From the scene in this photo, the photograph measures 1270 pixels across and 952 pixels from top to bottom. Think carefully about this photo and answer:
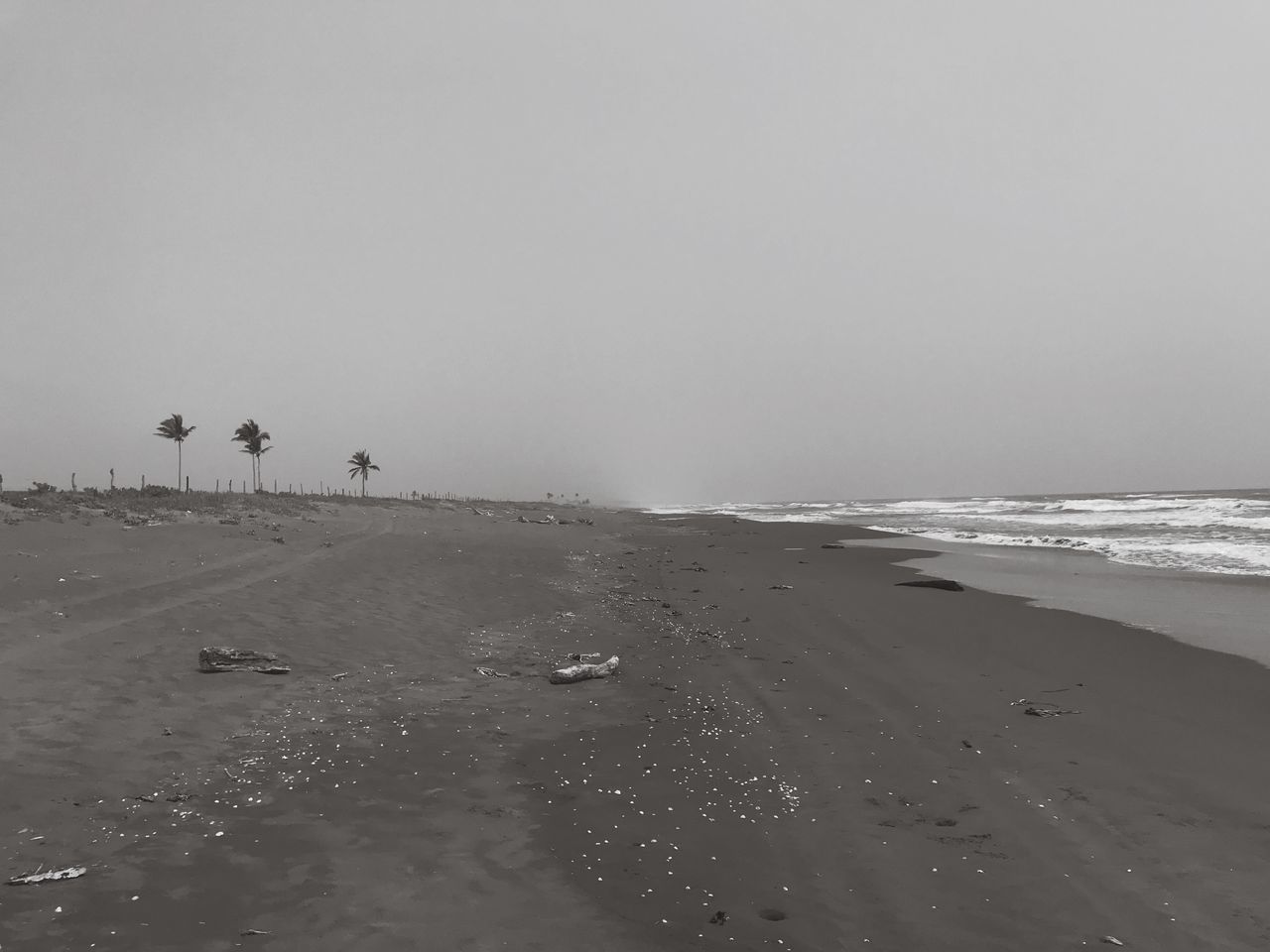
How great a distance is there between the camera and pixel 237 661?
11156mm

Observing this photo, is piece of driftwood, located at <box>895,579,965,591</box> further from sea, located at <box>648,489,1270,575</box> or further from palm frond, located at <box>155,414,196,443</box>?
palm frond, located at <box>155,414,196,443</box>

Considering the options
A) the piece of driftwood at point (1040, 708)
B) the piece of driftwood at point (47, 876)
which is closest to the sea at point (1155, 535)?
the piece of driftwood at point (1040, 708)

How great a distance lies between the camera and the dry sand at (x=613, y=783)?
5.23 metres

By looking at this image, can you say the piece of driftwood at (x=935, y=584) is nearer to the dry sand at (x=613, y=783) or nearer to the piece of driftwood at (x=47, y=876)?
the dry sand at (x=613, y=783)

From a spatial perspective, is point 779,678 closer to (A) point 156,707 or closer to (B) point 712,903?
(B) point 712,903

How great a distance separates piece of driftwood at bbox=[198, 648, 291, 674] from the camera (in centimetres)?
1086

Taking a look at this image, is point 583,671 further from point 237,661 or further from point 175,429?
point 175,429

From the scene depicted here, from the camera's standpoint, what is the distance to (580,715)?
1001 centimetres

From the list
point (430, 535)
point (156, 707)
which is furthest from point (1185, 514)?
point (156, 707)

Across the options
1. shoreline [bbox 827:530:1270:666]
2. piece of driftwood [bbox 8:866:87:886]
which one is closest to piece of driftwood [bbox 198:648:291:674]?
piece of driftwood [bbox 8:866:87:886]

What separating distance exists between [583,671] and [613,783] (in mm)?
4243

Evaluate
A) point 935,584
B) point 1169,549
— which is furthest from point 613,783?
point 1169,549

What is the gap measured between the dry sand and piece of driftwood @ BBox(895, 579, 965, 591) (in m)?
5.71

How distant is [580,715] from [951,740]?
5.12 meters
